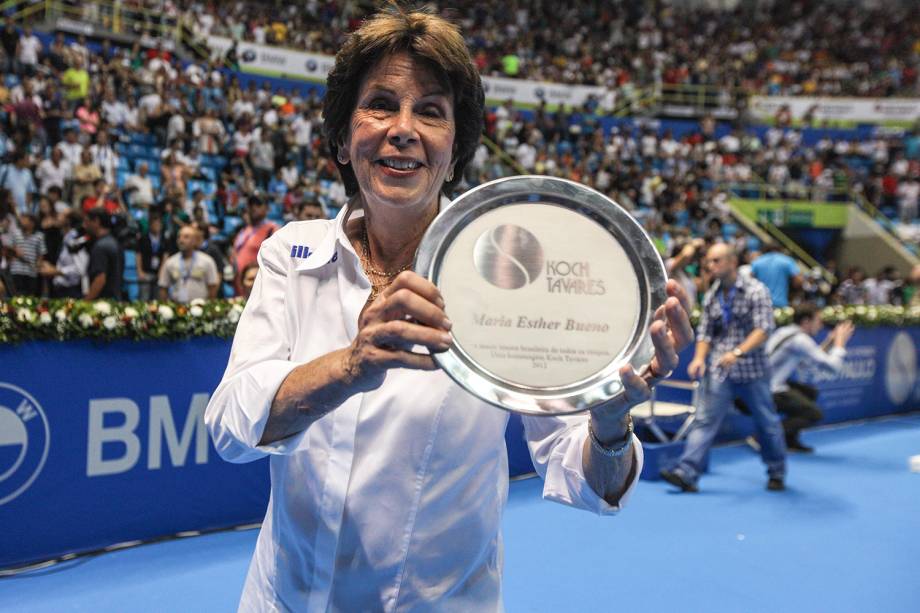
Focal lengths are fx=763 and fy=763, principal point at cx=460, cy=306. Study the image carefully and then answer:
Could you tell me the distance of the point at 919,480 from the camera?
237 inches

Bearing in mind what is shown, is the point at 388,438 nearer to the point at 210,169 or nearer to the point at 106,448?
the point at 106,448

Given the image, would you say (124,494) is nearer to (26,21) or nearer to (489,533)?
(489,533)

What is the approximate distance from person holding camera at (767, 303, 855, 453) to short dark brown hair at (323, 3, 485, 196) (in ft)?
19.5

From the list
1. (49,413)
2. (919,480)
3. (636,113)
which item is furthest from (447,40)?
(636,113)

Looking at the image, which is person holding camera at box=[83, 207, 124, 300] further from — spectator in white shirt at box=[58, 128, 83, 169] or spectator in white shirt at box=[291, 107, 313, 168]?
spectator in white shirt at box=[291, 107, 313, 168]

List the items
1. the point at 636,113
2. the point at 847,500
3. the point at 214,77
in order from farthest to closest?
the point at 636,113 < the point at 214,77 < the point at 847,500

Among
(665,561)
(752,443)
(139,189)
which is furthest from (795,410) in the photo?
(139,189)

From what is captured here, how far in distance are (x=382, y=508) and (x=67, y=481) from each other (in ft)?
10.9

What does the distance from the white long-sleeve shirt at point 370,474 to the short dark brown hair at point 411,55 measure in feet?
0.83

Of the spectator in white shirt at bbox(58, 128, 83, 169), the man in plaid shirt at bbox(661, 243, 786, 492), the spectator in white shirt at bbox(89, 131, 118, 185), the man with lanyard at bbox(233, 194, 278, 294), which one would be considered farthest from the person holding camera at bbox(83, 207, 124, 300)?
the man in plaid shirt at bbox(661, 243, 786, 492)

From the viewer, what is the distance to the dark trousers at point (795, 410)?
6.84 metres

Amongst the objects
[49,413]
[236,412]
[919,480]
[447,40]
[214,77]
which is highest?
[214,77]

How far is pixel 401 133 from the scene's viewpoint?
44.9 inches

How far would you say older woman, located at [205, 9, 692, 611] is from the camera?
45.9 inches
